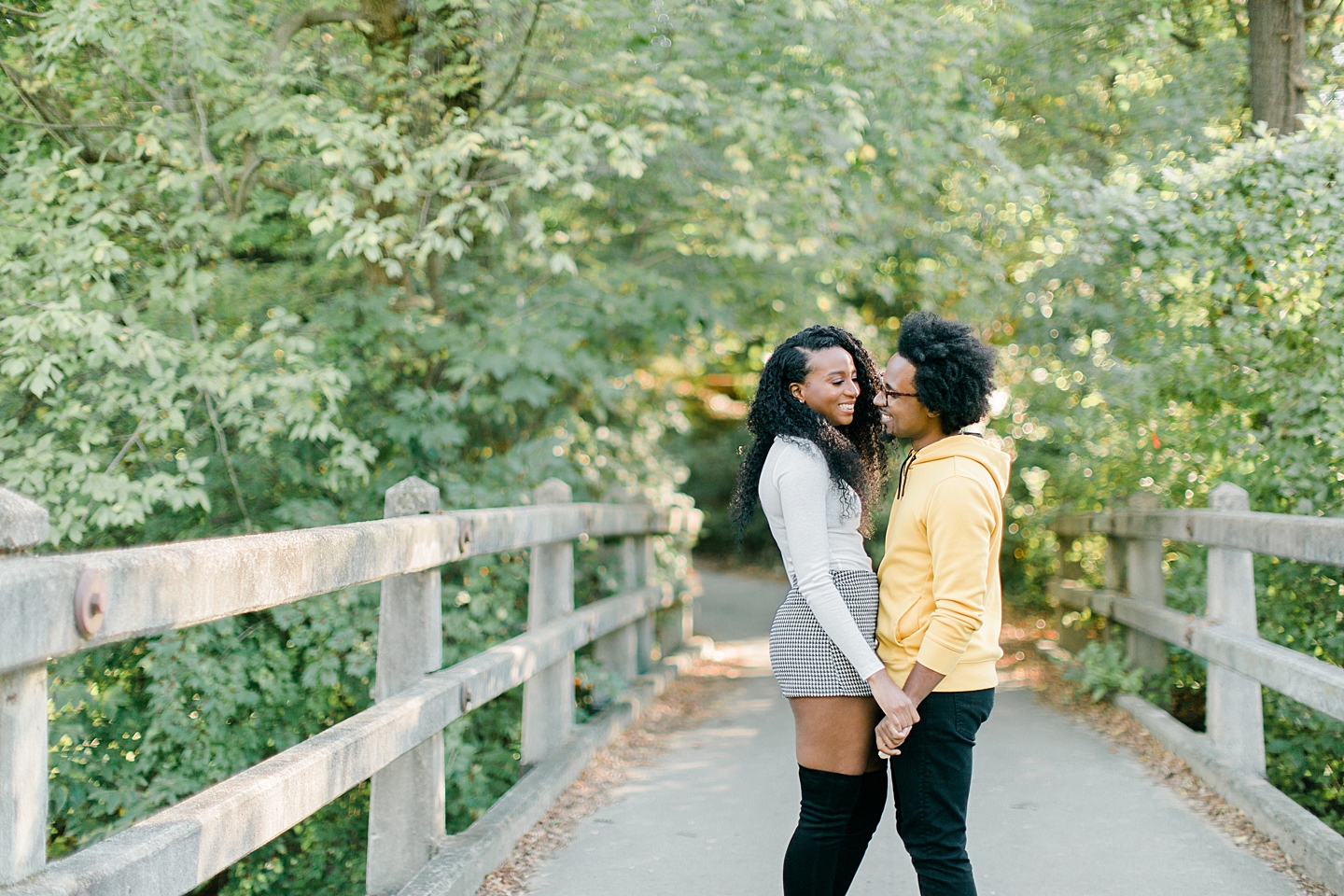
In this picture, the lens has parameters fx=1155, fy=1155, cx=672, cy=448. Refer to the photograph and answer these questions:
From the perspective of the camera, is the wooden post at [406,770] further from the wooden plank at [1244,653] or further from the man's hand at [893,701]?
the wooden plank at [1244,653]

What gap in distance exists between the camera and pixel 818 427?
9.91 ft

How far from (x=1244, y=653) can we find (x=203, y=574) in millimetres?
3967

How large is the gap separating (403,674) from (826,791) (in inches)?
56.6

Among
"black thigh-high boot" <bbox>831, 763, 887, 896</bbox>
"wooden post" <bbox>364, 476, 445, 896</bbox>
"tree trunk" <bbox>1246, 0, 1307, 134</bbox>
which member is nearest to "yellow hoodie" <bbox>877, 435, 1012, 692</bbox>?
"black thigh-high boot" <bbox>831, 763, 887, 896</bbox>

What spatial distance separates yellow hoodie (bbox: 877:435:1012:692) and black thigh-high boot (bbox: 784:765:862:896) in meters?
0.32

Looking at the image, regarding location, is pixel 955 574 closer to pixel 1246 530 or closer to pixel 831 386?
pixel 831 386

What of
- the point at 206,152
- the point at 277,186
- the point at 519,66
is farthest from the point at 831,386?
the point at 277,186

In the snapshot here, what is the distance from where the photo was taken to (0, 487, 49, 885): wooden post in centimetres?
175

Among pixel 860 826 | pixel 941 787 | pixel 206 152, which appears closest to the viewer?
pixel 941 787

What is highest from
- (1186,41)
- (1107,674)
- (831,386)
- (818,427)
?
(1186,41)

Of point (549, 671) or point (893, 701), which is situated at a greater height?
point (893, 701)

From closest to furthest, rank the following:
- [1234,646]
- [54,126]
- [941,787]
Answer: [941,787], [1234,646], [54,126]

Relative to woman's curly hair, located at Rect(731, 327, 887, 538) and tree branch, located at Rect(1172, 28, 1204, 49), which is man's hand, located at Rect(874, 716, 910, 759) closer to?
woman's curly hair, located at Rect(731, 327, 887, 538)

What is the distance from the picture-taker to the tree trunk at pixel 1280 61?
21.7 feet
